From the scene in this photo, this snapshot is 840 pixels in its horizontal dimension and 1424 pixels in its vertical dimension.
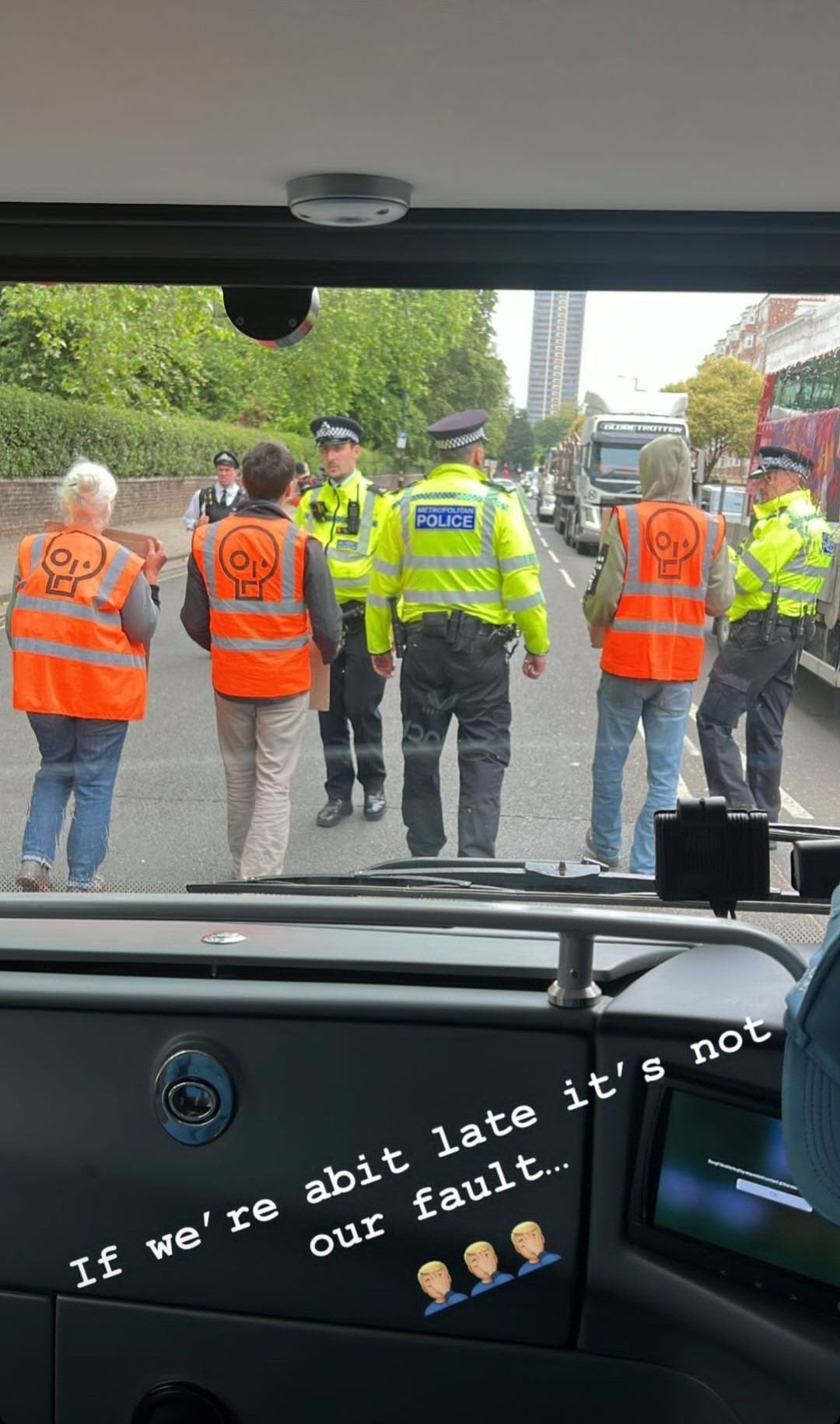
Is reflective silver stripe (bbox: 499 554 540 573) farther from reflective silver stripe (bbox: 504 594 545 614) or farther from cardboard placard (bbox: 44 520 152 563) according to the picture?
cardboard placard (bbox: 44 520 152 563)

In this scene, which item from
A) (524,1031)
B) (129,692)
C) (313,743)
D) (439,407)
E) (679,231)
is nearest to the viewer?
(524,1031)

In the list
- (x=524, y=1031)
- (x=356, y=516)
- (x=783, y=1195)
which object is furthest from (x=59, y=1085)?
(x=356, y=516)

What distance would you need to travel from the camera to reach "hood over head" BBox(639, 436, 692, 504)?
9.82 ft

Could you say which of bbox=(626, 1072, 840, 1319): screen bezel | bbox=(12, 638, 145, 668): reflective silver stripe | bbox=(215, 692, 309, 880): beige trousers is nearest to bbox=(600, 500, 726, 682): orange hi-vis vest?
bbox=(215, 692, 309, 880): beige trousers

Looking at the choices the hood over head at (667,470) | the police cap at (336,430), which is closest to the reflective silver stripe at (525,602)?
the hood over head at (667,470)

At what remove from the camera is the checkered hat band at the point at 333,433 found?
2.69 m

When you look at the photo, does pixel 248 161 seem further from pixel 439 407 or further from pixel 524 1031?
pixel 524 1031

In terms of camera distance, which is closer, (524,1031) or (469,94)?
(469,94)

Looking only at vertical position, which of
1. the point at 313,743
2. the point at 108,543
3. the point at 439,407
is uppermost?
the point at 439,407

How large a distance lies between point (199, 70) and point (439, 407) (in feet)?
3.34

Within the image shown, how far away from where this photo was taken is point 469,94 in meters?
1.56

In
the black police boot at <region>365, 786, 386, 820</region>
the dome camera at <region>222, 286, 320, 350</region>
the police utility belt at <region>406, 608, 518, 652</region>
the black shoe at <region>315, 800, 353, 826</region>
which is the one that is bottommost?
the black shoe at <region>315, 800, 353, 826</region>

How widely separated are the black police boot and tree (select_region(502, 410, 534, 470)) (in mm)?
1818

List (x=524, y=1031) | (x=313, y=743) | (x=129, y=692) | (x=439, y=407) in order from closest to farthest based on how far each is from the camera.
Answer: (x=524, y=1031)
(x=439, y=407)
(x=129, y=692)
(x=313, y=743)
